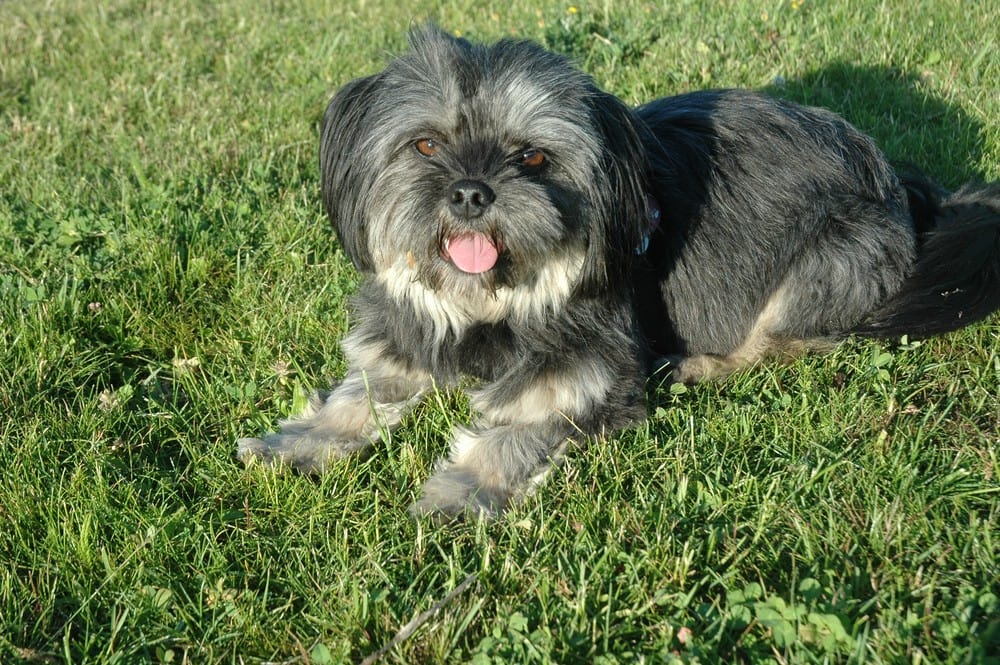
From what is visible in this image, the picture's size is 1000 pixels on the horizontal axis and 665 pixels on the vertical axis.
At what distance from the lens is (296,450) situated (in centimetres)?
343

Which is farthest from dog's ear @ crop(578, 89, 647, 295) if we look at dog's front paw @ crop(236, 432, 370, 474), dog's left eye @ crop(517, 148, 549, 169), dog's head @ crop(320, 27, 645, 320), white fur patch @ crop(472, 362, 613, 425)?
dog's front paw @ crop(236, 432, 370, 474)

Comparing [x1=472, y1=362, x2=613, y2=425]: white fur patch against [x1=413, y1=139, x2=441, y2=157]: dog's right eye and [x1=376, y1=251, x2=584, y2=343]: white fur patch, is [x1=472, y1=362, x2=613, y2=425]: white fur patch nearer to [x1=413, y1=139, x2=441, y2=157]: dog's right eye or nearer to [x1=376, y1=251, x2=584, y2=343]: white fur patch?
[x1=376, y1=251, x2=584, y2=343]: white fur patch

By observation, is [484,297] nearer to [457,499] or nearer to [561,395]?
[561,395]

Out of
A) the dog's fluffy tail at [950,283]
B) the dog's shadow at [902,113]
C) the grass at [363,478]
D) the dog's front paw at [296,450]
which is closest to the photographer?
the grass at [363,478]

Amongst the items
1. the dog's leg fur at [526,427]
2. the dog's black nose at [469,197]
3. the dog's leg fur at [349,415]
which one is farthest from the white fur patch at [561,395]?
the dog's black nose at [469,197]

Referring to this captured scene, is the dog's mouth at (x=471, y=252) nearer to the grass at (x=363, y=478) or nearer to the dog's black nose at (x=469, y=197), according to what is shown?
the dog's black nose at (x=469, y=197)

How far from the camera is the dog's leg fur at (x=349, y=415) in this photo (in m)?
3.40

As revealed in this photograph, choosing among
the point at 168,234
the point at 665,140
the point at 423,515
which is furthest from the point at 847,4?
the point at 423,515

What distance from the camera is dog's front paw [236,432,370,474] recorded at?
11.0 feet

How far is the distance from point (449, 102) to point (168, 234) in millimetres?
2091

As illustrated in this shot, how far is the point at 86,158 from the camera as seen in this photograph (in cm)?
565

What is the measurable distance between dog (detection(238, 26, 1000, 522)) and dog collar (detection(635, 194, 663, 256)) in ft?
0.06

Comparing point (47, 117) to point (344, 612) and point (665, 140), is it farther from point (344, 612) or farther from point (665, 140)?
point (344, 612)

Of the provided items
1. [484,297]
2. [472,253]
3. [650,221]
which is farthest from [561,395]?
[650,221]
